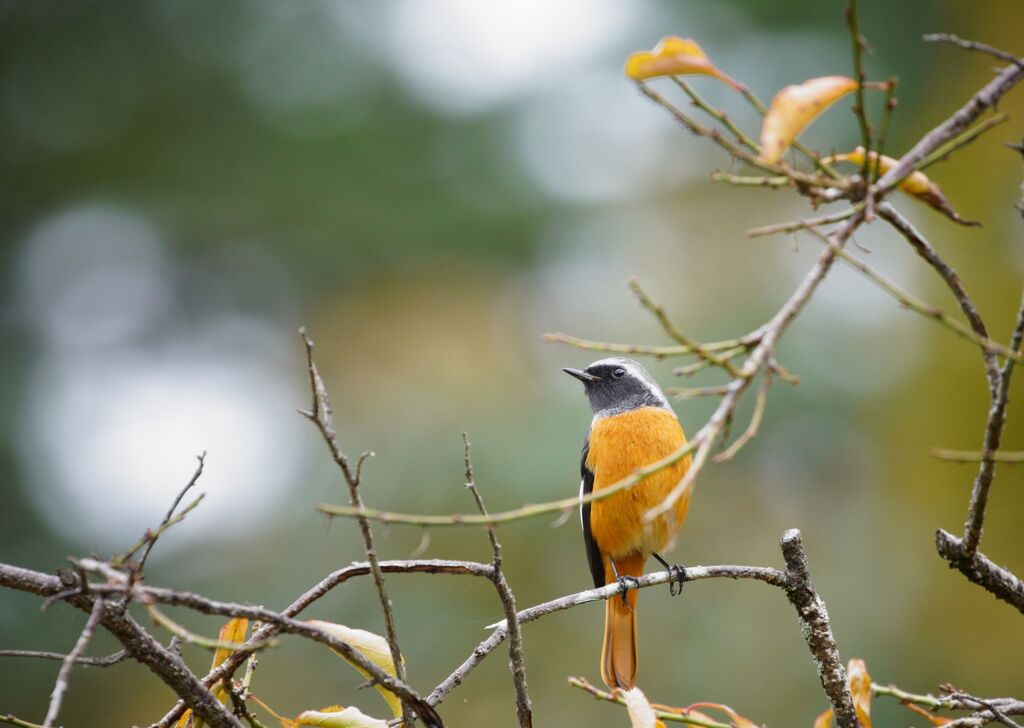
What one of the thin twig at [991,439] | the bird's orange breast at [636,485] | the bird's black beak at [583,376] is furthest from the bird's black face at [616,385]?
the thin twig at [991,439]

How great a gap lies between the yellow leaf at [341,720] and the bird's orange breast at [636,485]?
7.56 ft

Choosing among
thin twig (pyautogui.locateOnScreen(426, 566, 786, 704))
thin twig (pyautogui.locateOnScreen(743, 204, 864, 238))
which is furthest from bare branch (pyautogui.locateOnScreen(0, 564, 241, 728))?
thin twig (pyautogui.locateOnScreen(743, 204, 864, 238))

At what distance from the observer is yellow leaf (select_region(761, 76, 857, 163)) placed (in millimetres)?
1490

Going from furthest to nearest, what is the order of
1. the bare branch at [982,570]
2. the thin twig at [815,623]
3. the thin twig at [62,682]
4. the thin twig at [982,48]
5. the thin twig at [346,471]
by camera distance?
1. the thin twig at [815,623]
2. the bare branch at [982,570]
3. the thin twig at [346,471]
4. the thin twig at [982,48]
5. the thin twig at [62,682]

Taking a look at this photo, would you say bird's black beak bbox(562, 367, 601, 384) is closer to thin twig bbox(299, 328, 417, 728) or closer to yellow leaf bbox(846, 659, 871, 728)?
yellow leaf bbox(846, 659, 871, 728)

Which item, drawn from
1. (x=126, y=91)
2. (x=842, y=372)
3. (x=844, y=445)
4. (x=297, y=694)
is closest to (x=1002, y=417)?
(x=297, y=694)

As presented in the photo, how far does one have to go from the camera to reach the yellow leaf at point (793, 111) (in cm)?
149

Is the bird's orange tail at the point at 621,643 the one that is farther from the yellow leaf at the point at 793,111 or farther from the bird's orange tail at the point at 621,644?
the yellow leaf at the point at 793,111

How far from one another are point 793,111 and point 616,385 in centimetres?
347

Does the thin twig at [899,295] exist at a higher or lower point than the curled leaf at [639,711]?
higher

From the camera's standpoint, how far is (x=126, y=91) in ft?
45.5

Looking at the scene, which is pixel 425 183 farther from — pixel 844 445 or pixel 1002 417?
pixel 1002 417

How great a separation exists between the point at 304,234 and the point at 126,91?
3.69 m

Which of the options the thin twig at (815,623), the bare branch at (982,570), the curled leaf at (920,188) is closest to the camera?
the curled leaf at (920,188)
